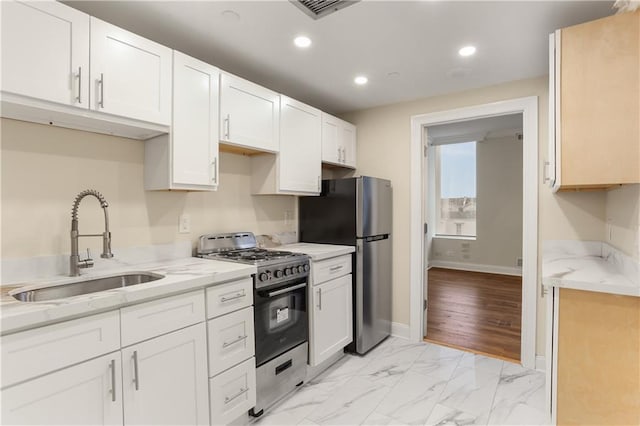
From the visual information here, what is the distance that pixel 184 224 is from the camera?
7.57 ft

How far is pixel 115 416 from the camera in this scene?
4.45ft

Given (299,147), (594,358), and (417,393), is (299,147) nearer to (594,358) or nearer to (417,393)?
(417,393)

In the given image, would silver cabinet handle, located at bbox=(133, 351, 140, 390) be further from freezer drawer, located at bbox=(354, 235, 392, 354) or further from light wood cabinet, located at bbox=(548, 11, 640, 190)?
light wood cabinet, located at bbox=(548, 11, 640, 190)

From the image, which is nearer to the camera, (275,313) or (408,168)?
(275,313)

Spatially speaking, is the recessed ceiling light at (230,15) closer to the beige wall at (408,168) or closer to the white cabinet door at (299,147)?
the white cabinet door at (299,147)

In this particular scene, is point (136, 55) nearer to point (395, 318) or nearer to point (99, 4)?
point (99, 4)

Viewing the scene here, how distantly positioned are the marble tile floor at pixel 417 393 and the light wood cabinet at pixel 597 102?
1.52 metres

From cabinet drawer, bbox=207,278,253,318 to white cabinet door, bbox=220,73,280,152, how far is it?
975mm

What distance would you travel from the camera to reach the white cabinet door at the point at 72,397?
1.11 m

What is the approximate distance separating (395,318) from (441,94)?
89.6 inches

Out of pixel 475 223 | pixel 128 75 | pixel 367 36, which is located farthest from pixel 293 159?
pixel 475 223

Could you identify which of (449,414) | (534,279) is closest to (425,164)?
(534,279)

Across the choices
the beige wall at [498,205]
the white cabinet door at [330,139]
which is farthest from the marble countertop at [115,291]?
the beige wall at [498,205]

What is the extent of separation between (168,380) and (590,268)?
7.80ft
